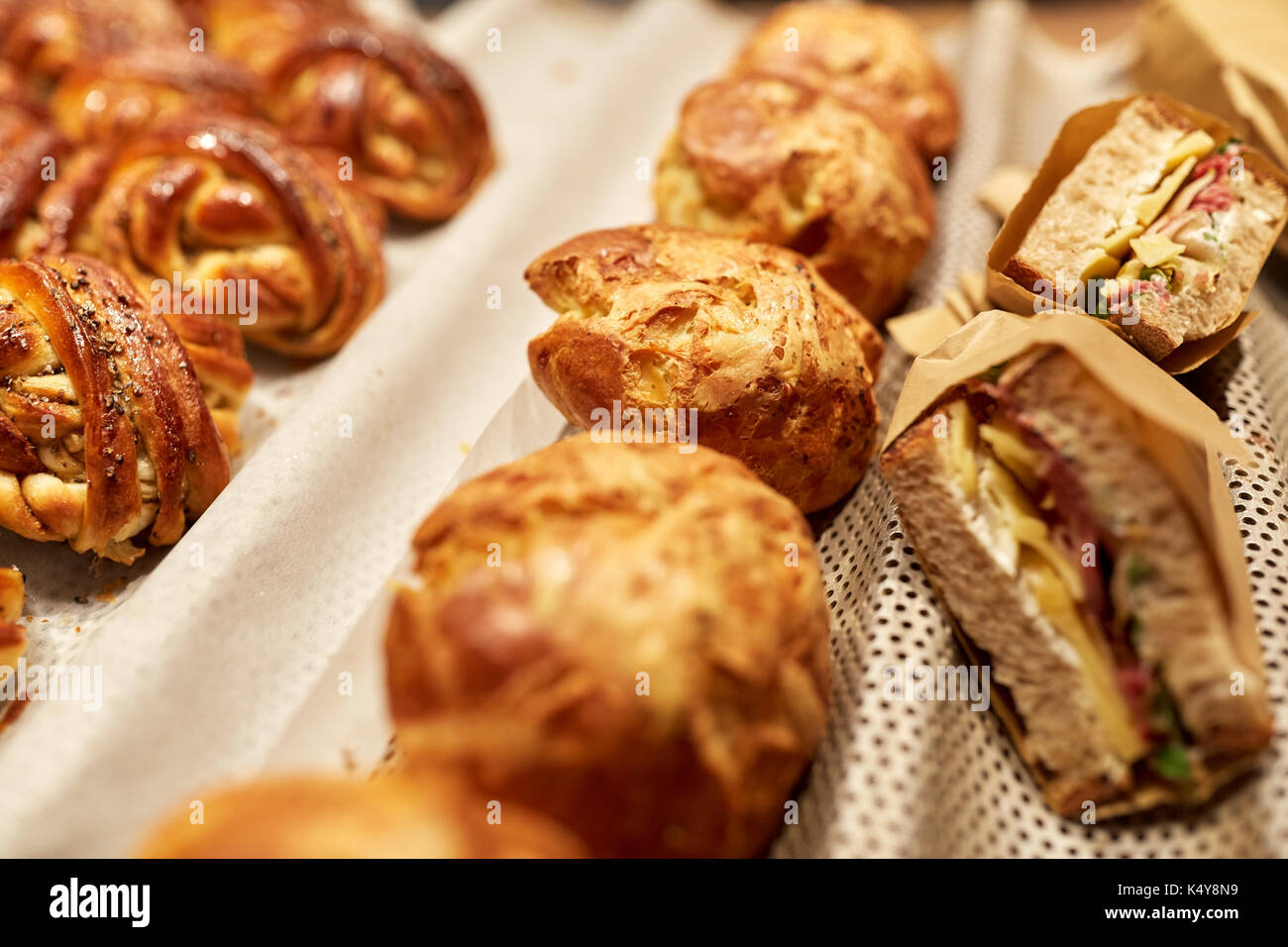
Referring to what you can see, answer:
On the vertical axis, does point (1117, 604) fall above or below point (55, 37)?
below

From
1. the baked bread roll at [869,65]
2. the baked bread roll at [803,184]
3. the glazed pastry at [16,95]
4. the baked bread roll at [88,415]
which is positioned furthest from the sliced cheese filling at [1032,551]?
the glazed pastry at [16,95]

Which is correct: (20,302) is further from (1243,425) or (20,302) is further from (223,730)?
(1243,425)

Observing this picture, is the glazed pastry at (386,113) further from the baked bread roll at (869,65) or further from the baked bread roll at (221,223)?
the baked bread roll at (869,65)

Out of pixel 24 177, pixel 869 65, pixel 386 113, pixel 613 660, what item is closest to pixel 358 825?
pixel 613 660

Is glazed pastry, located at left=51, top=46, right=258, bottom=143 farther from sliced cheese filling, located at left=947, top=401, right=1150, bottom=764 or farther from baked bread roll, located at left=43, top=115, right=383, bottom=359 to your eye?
sliced cheese filling, located at left=947, top=401, right=1150, bottom=764

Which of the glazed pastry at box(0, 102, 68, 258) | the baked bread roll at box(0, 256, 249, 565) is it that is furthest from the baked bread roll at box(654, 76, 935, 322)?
the glazed pastry at box(0, 102, 68, 258)

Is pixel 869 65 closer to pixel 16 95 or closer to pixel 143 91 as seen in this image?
pixel 143 91

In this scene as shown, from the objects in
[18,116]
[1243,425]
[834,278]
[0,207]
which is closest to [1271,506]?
[1243,425]
